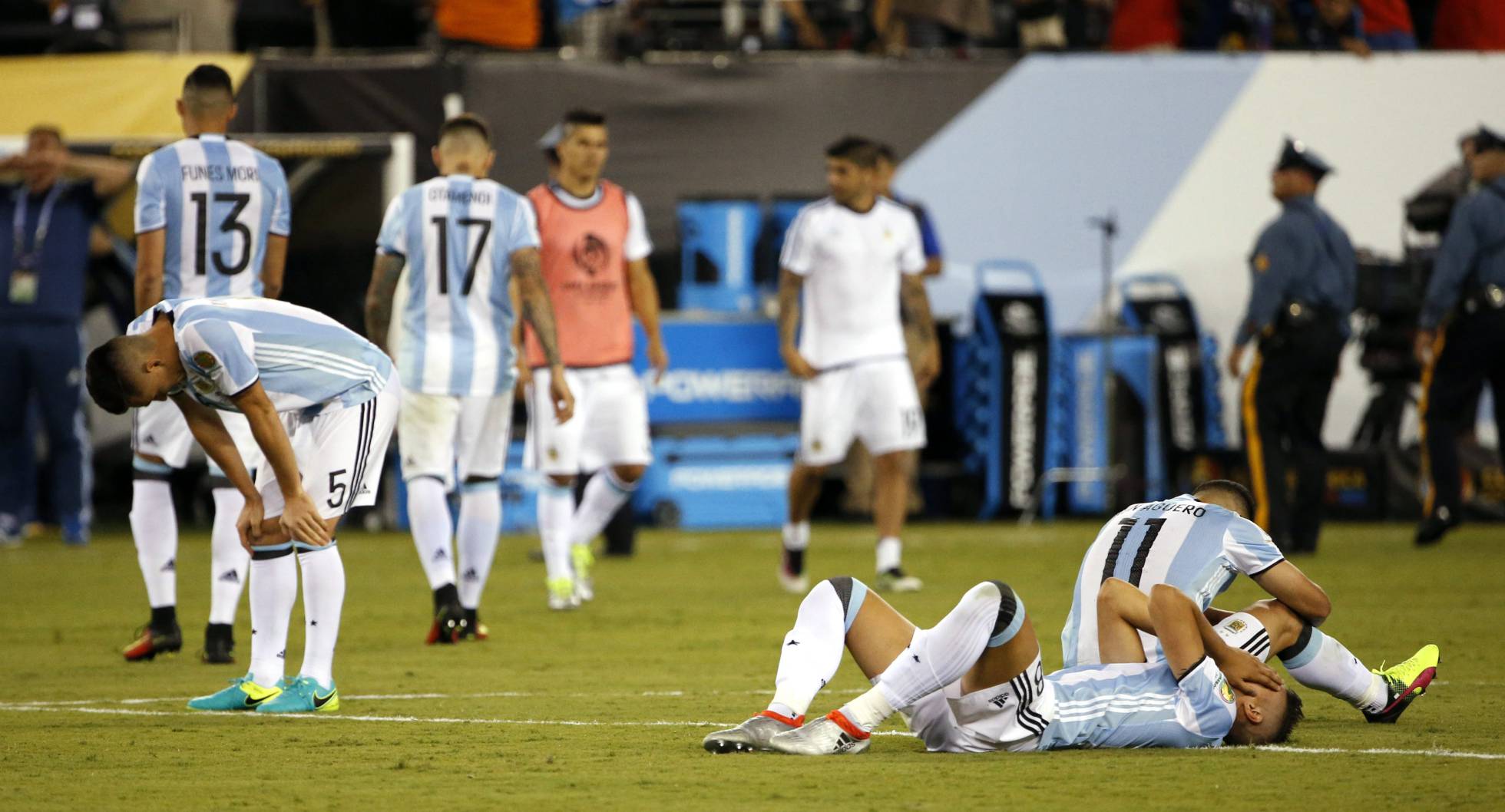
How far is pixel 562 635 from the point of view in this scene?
10070 mm

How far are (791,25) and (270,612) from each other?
41.2 feet

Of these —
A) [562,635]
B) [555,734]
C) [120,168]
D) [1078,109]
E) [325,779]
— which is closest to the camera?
[325,779]

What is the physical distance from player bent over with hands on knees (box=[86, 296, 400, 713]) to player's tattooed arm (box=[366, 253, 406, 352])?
214 centimetres

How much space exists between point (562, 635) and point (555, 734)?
10.9 ft

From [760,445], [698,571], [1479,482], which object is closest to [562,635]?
[698,571]

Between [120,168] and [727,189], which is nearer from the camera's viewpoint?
[120,168]

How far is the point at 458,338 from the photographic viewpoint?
995cm

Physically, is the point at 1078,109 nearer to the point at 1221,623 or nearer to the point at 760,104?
the point at 760,104

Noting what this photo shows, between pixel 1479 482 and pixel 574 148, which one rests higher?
pixel 574 148

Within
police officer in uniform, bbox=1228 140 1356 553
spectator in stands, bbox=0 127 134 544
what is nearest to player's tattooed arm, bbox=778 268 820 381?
police officer in uniform, bbox=1228 140 1356 553

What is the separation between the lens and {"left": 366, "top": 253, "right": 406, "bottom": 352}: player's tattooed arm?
962 cm

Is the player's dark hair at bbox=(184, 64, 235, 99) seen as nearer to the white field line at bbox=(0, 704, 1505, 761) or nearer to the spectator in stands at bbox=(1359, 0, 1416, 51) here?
the white field line at bbox=(0, 704, 1505, 761)

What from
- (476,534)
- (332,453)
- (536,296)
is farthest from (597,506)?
(332,453)

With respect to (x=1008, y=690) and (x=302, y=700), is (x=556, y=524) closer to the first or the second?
(x=302, y=700)
